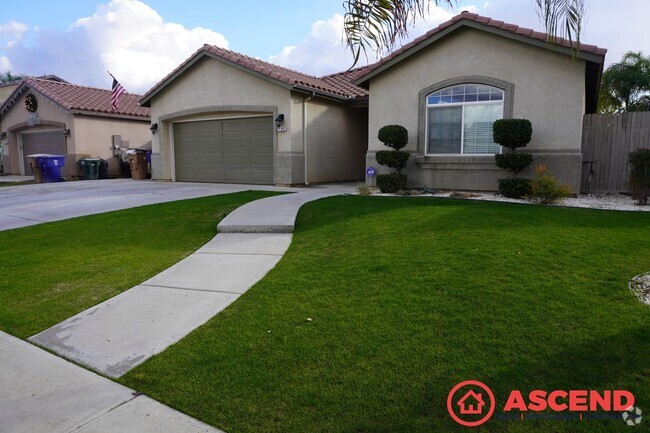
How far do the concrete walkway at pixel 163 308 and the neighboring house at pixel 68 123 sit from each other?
58.1 feet

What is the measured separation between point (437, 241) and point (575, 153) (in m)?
7.23

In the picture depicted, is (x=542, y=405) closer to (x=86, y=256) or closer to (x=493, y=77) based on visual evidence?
(x=86, y=256)

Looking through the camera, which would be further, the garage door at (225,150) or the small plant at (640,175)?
the garage door at (225,150)

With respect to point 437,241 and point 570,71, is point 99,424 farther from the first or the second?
point 570,71

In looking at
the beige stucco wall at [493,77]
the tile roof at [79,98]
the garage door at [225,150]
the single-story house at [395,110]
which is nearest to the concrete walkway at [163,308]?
the single-story house at [395,110]

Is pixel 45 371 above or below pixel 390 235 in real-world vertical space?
below

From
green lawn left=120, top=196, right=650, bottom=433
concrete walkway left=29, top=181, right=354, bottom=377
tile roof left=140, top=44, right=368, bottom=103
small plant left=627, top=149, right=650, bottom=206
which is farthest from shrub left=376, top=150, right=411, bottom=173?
green lawn left=120, top=196, right=650, bottom=433

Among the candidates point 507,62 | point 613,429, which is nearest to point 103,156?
point 507,62

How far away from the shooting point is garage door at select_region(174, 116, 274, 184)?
16328 mm

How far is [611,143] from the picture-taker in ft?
41.2

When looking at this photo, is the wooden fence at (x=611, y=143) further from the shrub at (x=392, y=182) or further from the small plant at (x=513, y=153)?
the shrub at (x=392, y=182)

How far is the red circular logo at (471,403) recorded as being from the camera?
8.80 feet

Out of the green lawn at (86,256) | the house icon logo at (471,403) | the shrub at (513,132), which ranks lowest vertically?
the house icon logo at (471,403)

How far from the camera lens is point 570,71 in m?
11.3
